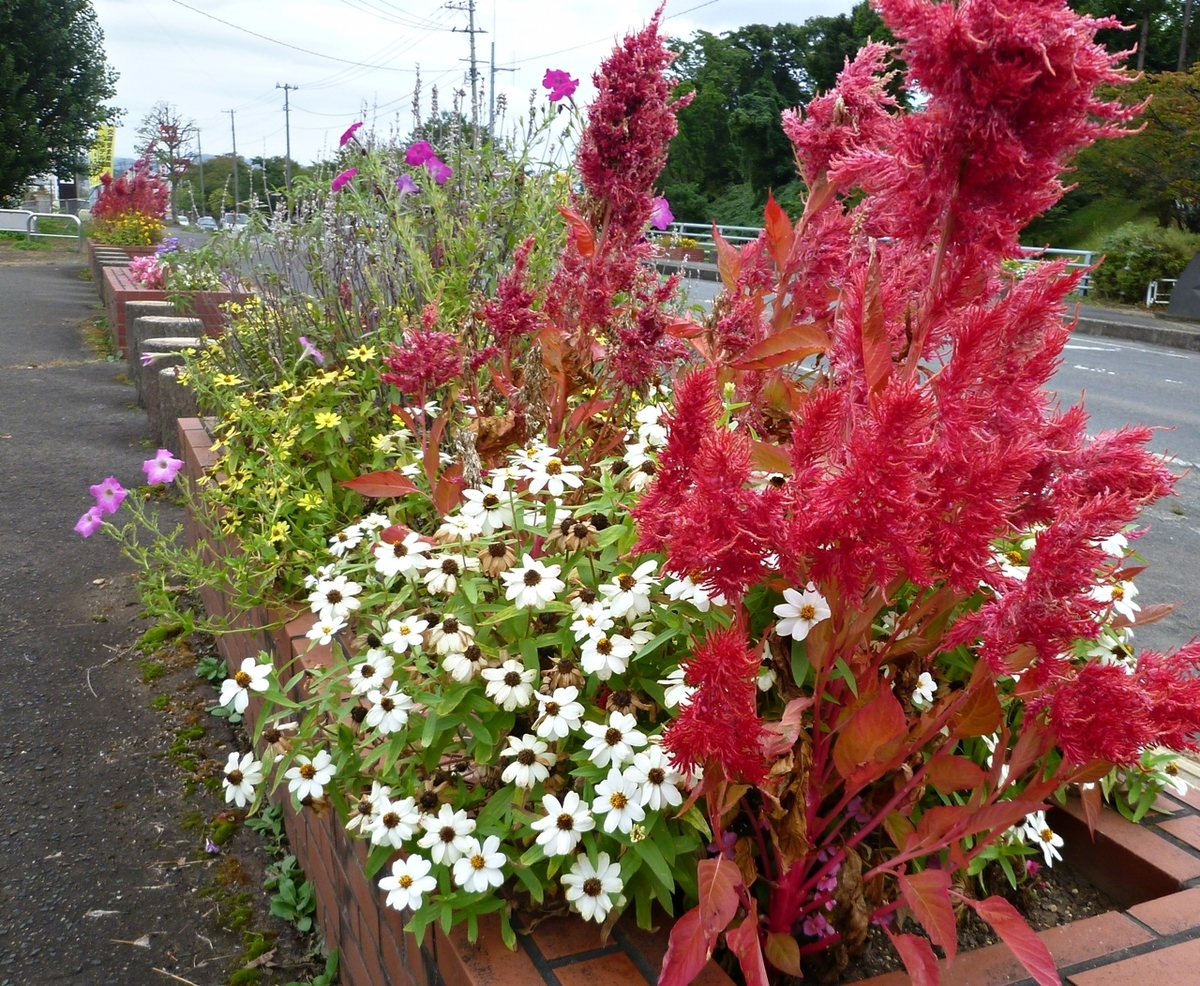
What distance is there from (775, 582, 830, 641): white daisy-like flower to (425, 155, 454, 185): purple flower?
9.44 feet

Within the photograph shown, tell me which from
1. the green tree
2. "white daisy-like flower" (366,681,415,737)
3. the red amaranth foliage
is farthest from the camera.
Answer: the green tree

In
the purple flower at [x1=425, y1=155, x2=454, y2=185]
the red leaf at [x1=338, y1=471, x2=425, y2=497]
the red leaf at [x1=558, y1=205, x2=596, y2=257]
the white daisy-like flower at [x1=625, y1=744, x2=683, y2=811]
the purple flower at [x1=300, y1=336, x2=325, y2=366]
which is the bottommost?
the white daisy-like flower at [x1=625, y1=744, x2=683, y2=811]

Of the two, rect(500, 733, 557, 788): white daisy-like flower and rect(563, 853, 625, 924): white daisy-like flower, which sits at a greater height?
rect(500, 733, 557, 788): white daisy-like flower

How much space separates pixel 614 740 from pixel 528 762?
18cm

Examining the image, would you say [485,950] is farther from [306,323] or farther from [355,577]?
[306,323]

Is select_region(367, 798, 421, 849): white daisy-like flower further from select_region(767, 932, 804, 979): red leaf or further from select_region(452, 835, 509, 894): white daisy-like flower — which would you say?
select_region(767, 932, 804, 979): red leaf

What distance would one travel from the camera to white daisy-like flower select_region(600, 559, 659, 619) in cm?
167

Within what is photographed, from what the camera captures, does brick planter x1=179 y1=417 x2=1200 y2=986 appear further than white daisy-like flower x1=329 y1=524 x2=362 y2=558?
No

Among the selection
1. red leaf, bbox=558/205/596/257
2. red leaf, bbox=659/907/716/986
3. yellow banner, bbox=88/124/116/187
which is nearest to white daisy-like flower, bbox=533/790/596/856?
red leaf, bbox=659/907/716/986

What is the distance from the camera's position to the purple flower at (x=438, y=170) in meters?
3.84

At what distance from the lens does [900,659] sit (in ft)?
5.58

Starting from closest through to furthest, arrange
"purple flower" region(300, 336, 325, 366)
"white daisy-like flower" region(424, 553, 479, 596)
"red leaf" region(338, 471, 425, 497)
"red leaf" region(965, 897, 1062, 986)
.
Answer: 1. "red leaf" region(965, 897, 1062, 986)
2. "white daisy-like flower" region(424, 553, 479, 596)
3. "red leaf" region(338, 471, 425, 497)
4. "purple flower" region(300, 336, 325, 366)

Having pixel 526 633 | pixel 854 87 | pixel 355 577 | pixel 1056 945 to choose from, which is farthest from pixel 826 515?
pixel 355 577

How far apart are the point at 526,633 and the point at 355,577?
2.91 ft
